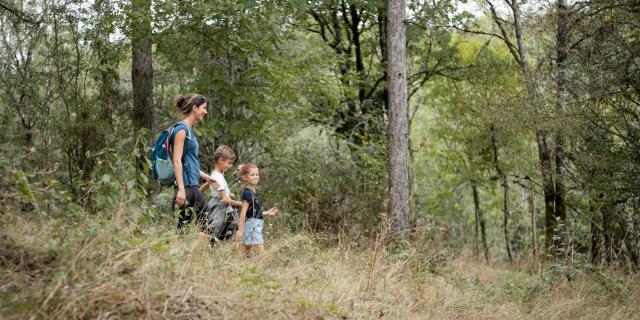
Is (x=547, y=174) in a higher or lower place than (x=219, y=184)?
lower

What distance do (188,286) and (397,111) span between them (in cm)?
668

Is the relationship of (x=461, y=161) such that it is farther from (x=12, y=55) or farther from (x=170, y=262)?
(x=170, y=262)

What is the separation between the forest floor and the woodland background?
0.06 ft

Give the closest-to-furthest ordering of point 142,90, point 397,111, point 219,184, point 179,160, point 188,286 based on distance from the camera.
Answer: point 188,286, point 179,160, point 219,184, point 397,111, point 142,90

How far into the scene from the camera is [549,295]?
6.92m

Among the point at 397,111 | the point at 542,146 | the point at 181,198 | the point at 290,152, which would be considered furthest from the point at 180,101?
the point at 542,146

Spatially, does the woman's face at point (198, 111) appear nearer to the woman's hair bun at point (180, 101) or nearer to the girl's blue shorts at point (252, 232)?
the woman's hair bun at point (180, 101)

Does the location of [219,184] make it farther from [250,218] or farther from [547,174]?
[547,174]

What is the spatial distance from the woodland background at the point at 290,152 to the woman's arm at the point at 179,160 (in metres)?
0.51

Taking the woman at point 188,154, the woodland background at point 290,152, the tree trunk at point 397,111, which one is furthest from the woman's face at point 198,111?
the tree trunk at point 397,111

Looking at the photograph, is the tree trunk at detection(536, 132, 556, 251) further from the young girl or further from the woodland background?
the young girl

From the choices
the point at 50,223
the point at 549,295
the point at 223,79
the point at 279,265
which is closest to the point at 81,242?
the point at 50,223

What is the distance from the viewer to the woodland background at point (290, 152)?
13.5 ft

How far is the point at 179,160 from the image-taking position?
20.4 ft
